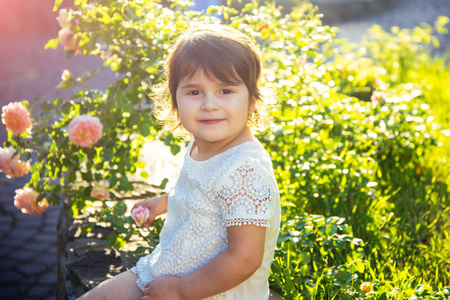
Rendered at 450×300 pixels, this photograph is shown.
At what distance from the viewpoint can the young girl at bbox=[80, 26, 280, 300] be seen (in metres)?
1.63

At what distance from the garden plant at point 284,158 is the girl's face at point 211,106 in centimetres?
70

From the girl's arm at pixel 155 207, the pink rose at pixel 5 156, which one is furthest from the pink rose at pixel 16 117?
the girl's arm at pixel 155 207

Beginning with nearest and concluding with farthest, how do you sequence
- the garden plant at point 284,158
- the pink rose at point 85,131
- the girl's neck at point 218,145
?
1. the girl's neck at point 218,145
2. the garden plant at point 284,158
3. the pink rose at point 85,131

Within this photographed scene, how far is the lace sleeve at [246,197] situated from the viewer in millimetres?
1626

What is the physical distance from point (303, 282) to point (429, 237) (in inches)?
39.0

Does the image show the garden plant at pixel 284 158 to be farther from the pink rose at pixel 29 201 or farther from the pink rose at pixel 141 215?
the pink rose at pixel 141 215

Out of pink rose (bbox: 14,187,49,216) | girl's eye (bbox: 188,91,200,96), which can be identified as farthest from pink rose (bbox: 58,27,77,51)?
girl's eye (bbox: 188,91,200,96)

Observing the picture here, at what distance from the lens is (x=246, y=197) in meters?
1.65

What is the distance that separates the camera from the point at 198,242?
1784 mm

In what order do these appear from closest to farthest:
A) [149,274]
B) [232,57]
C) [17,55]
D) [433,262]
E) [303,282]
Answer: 1. [232,57]
2. [149,274]
3. [303,282]
4. [433,262]
5. [17,55]

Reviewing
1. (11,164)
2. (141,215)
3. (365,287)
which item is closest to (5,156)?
(11,164)

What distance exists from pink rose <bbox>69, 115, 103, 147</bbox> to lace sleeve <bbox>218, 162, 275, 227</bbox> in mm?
999

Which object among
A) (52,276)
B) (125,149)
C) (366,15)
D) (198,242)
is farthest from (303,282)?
(366,15)

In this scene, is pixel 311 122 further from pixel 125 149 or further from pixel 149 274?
pixel 149 274
